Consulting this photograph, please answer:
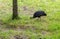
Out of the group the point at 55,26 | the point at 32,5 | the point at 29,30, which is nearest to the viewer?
the point at 29,30

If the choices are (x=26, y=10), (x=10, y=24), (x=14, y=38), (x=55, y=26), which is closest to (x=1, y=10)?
(x=26, y=10)

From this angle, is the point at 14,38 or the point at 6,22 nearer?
the point at 14,38

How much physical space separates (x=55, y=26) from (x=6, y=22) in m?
2.76

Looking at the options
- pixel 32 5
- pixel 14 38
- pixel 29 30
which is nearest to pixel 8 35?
pixel 14 38

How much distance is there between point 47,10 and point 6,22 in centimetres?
479

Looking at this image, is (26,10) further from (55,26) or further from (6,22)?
(55,26)

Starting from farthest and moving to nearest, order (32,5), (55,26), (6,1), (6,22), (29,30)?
1. (6,1)
2. (32,5)
3. (6,22)
4. (55,26)
5. (29,30)

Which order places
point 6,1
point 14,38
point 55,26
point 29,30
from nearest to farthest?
1. point 14,38
2. point 29,30
3. point 55,26
4. point 6,1

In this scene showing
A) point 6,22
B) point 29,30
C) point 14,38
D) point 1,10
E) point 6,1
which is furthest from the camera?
point 6,1

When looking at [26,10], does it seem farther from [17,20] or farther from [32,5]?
[17,20]

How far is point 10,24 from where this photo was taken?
1167 centimetres

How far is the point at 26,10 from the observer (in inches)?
A: 640

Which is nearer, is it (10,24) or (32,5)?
(10,24)

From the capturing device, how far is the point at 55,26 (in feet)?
36.9
